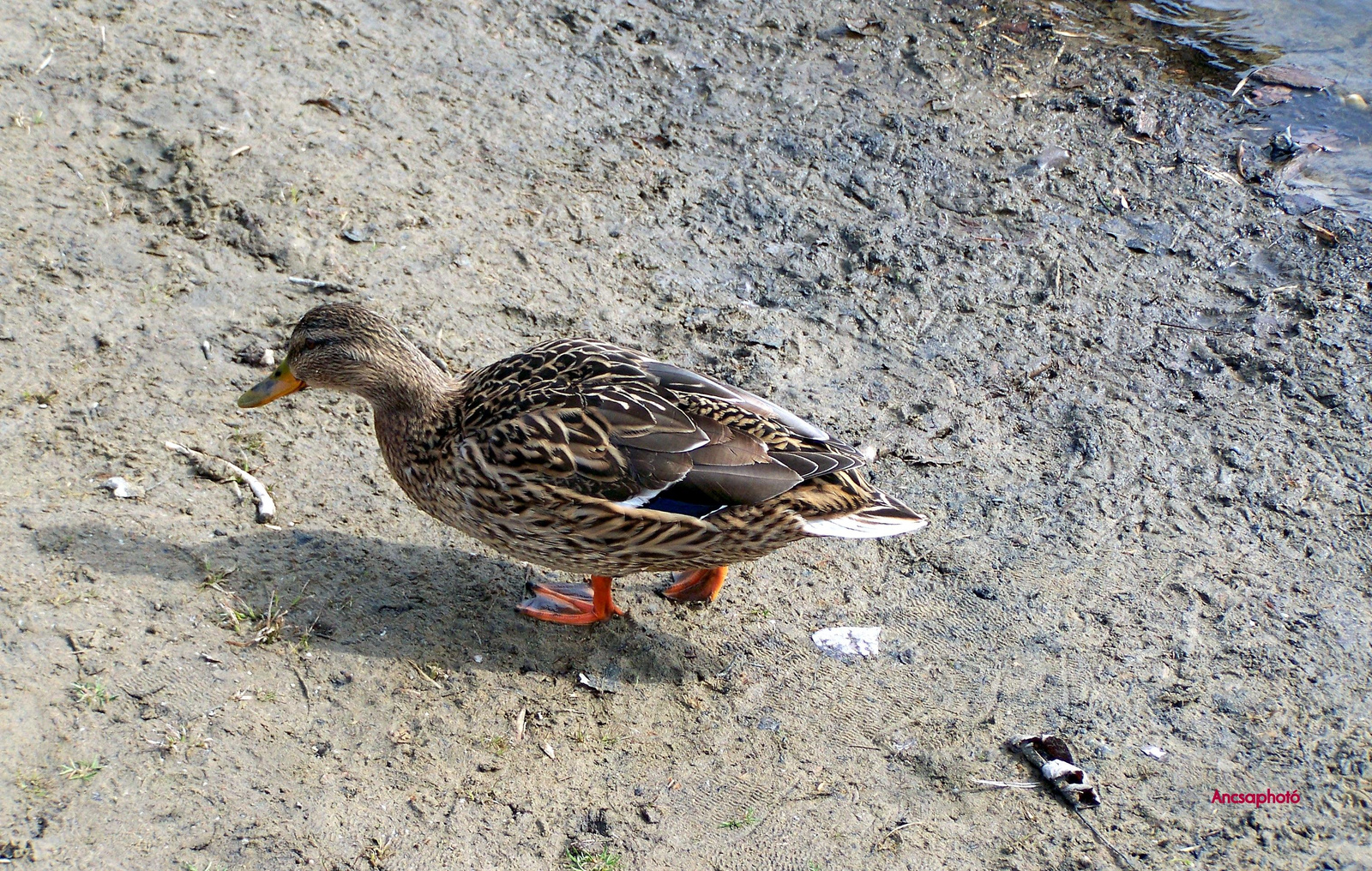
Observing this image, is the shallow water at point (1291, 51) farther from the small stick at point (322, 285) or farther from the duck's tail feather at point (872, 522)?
the small stick at point (322, 285)

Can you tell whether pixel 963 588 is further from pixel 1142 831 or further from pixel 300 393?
pixel 300 393

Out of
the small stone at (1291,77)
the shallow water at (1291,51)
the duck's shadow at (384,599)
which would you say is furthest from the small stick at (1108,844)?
the small stone at (1291,77)

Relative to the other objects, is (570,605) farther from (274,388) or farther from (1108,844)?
(1108,844)

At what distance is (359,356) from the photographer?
12.8 ft

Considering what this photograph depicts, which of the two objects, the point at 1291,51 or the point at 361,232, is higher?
the point at 1291,51

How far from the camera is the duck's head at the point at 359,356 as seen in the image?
3912 millimetres

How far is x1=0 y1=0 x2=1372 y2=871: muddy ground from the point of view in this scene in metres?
3.32

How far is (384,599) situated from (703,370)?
179cm

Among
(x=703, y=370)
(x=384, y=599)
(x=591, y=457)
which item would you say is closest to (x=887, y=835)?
(x=591, y=457)

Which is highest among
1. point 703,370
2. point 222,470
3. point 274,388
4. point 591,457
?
point 591,457

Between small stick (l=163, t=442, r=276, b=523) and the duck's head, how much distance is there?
0.46m

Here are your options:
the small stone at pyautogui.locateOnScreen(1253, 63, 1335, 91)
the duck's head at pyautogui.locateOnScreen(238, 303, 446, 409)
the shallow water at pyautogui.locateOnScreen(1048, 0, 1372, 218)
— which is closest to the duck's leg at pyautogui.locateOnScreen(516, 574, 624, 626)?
the duck's head at pyautogui.locateOnScreen(238, 303, 446, 409)

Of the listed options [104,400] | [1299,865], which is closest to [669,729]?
[1299,865]

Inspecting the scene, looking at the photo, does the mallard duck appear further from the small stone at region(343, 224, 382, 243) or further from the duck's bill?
the small stone at region(343, 224, 382, 243)
